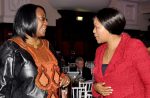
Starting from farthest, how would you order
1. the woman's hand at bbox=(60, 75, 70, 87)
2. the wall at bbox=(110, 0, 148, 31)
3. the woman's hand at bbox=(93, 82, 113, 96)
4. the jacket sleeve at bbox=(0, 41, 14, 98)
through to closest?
the wall at bbox=(110, 0, 148, 31)
the woman's hand at bbox=(60, 75, 70, 87)
the woman's hand at bbox=(93, 82, 113, 96)
the jacket sleeve at bbox=(0, 41, 14, 98)

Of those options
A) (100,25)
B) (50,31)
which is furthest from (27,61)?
(50,31)

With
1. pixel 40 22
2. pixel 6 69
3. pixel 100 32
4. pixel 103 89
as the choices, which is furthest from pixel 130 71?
pixel 6 69

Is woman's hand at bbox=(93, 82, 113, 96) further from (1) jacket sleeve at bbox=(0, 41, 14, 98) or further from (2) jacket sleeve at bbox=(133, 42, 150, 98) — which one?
(1) jacket sleeve at bbox=(0, 41, 14, 98)

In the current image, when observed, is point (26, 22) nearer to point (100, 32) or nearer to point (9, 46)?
point (9, 46)

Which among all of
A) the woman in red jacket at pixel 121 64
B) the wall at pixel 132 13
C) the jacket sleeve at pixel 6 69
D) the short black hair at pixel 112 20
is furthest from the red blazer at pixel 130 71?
the wall at pixel 132 13

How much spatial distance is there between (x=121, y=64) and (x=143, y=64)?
0.45ft

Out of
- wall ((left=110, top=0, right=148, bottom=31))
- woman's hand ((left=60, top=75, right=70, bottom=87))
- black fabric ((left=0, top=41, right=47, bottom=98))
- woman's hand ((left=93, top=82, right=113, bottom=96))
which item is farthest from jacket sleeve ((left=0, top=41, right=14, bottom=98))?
wall ((left=110, top=0, right=148, bottom=31))

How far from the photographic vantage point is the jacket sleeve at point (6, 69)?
1605 mm

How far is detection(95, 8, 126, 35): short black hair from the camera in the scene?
169 cm

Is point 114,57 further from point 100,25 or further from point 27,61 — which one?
point 27,61

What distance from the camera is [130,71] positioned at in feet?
5.49

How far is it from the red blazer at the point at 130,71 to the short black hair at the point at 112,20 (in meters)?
0.10

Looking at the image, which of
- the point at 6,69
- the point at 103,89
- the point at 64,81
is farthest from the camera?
the point at 64,81

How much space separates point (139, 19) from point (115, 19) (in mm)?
10306
